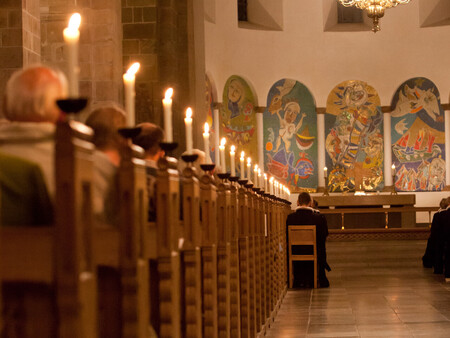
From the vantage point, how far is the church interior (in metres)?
2.07

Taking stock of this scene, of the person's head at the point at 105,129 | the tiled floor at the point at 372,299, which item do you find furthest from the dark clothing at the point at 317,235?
the person's head at the point at 105,129

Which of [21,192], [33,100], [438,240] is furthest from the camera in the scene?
[438,240]

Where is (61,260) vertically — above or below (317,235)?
above

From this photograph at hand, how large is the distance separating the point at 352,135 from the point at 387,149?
3.71 feet

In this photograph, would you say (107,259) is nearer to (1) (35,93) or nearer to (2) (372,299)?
(1) (35,93)

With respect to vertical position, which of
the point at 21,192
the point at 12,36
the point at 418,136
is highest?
the point at 12,36

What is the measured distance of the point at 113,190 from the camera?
2539mm

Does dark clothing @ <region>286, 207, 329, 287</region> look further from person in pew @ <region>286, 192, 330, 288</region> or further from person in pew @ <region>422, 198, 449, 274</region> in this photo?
person in pew @ <region>422, 198, 449, 274</region>

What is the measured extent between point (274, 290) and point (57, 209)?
760 cm

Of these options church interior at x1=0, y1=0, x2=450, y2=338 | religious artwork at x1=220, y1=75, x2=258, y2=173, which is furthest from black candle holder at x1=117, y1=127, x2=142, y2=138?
religious artwork at x1=220, y1=75, x2=258, y2=173

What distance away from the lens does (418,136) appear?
2303cm

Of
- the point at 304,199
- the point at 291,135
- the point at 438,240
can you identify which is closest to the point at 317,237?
the point at 304,199

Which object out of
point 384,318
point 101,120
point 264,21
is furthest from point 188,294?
point 264,21

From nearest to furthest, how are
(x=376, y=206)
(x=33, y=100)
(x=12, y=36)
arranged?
(x=33, y=100) < (x=12, y=36) < (x=376, y=206)
